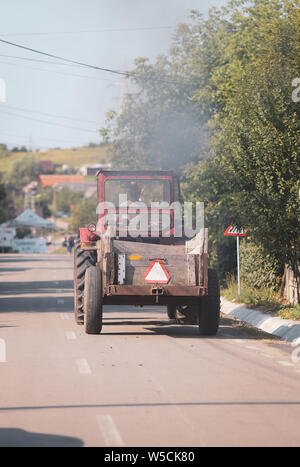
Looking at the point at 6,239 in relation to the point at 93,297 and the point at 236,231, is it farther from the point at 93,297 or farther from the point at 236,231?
the point at 93,297

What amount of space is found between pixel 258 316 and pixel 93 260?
412 cm

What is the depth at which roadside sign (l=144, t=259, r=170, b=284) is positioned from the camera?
1416 cm

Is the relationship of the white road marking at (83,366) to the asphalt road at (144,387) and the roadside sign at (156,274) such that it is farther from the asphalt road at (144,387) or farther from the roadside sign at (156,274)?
the roadside sign at (156,274)

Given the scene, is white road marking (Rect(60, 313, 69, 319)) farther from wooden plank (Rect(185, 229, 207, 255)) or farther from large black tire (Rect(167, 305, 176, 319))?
wooden plank (Rect(185, 229, 207, 255))

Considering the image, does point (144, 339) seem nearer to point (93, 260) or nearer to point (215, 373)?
point (93, 260)

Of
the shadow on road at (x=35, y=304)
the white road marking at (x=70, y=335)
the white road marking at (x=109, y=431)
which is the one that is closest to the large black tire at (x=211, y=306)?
the white road marking at (x=70, y=335)

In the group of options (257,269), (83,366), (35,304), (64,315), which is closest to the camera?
(83,366)

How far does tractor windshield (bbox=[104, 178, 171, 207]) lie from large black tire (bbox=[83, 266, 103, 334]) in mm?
2552

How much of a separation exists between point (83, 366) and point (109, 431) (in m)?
3.84

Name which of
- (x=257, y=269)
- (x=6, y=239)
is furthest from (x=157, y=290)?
(x=6, y=239)

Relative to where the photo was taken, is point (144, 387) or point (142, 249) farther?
point (142, 249)

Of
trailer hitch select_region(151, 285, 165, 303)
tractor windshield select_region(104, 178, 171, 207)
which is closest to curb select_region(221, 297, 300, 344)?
trailer hitch select_region(151, 285, 165, 303)

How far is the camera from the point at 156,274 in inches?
558

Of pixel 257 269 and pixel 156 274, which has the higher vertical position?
pixel 156 274
